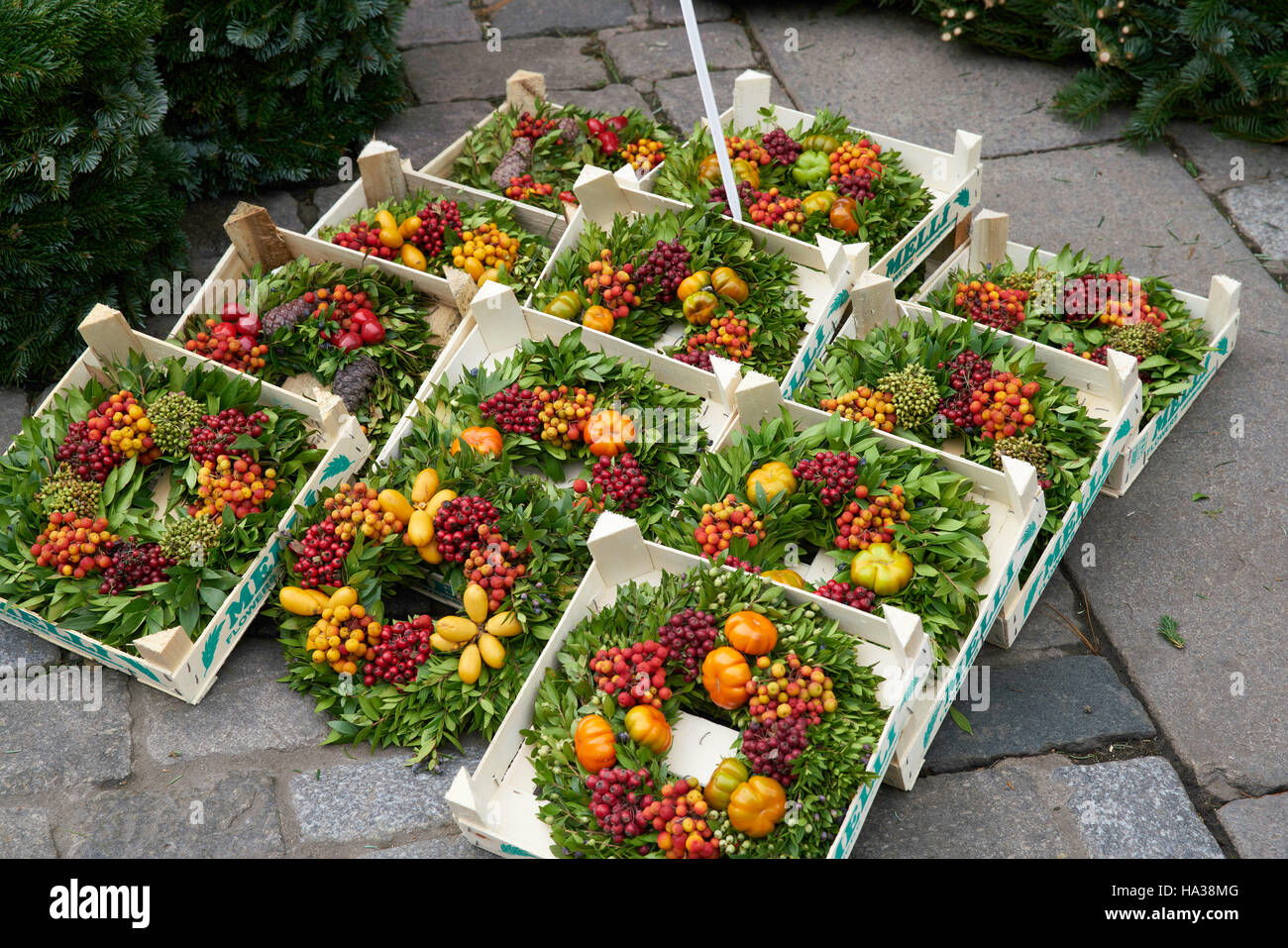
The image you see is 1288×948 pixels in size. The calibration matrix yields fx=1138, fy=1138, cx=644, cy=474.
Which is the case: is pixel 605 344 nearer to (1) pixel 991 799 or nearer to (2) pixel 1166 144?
(1) pixel 991 799

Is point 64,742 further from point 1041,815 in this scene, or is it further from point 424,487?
point 1041,815

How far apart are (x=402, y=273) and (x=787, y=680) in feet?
6.52

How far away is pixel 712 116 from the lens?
3510 mm

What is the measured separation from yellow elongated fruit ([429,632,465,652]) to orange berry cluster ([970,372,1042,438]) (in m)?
1.59

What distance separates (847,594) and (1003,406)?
768 mm

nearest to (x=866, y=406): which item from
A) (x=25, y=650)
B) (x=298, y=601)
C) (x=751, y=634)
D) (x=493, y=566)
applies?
(x=751, y=634)

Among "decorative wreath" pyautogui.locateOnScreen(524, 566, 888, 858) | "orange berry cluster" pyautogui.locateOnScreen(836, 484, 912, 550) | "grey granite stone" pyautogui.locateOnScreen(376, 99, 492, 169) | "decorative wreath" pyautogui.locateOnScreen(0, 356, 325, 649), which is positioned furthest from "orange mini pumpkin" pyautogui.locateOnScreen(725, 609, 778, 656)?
"grey granite stone" pyautogui.locateOnScreen(376, 99, 492, 169)

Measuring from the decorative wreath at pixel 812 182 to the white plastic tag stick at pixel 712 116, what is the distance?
112 millimetres

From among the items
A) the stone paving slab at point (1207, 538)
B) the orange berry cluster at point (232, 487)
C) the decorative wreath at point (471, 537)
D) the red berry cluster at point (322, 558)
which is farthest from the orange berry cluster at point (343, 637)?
the stone paving slab at point (1207, 538)

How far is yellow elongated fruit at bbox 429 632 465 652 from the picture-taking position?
3.04 metres

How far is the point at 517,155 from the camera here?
14.0ft

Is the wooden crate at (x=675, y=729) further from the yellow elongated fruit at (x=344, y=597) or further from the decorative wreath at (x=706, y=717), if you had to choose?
the yellow elongated fruit at (x=344, y=597)

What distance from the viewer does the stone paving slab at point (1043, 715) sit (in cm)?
312
